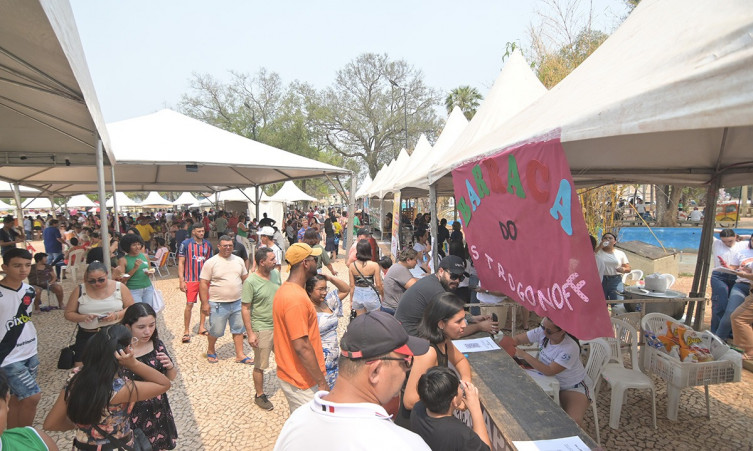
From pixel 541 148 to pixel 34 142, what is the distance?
256 inches

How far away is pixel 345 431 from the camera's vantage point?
1.10m

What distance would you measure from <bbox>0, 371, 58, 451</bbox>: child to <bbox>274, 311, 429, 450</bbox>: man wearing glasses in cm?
123

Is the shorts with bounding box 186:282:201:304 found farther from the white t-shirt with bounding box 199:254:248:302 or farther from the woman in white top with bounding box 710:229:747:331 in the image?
the woman in white top with bounding box 710:229:747:331

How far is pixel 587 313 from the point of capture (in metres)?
2.13

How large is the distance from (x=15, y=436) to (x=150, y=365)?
96 cm

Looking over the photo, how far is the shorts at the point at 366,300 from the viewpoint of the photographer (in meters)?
4.79

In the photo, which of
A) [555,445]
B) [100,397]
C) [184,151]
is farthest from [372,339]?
[184,151]

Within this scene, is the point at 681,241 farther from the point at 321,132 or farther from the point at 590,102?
the point at 321,132

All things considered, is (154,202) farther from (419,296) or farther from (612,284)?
(419,296)

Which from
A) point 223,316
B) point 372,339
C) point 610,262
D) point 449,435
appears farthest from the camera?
point 610,262

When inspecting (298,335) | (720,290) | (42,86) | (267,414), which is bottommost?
(267,414)

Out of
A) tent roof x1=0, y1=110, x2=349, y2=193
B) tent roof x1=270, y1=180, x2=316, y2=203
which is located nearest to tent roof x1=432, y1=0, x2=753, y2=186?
tent roof x1=0, y1=110, x2=349, y2=193

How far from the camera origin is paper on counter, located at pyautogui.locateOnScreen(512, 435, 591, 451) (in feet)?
6.70

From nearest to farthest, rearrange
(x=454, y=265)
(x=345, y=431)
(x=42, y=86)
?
(x=345, y=431) < (x=42, y=86) < (x=454, y=265)
